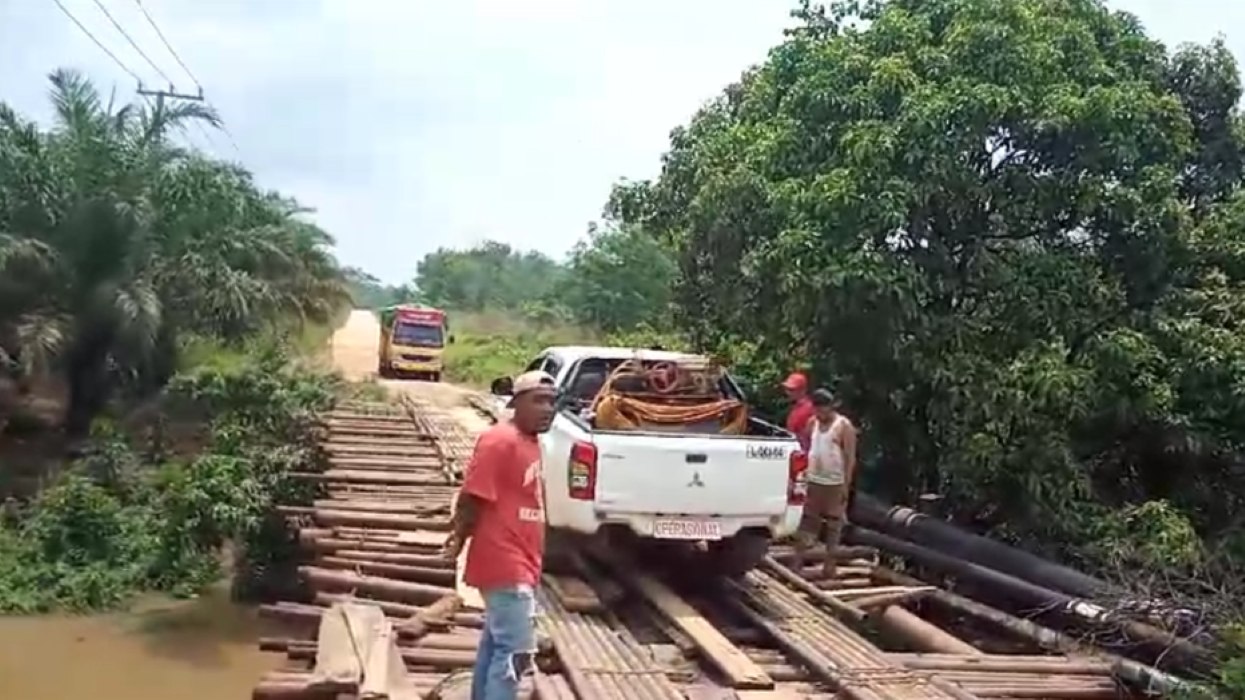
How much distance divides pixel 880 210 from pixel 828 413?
1.96 metres

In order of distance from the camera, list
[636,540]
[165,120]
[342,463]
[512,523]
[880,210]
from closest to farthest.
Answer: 1. [512,523]
2. [636,540]
3. [880,210]
4. [342,463]
5. [165,120]

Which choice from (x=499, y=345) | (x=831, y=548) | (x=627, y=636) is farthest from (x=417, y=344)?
(x=627, y=636)

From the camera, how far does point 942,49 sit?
1280cm

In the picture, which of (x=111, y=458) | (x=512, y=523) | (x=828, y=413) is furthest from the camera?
(x=111, y=458)

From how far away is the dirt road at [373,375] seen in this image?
25.3 m

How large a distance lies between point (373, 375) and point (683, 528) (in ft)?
114

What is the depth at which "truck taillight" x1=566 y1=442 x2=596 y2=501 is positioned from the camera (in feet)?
29.8

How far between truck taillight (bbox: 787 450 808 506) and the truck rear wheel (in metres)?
0.33

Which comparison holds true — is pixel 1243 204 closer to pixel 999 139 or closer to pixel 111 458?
pixel 999 139

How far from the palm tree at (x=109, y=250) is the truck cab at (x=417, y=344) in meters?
15.5

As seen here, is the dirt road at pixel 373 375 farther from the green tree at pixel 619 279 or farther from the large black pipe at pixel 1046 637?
the large black pipe at pixel 1046 637

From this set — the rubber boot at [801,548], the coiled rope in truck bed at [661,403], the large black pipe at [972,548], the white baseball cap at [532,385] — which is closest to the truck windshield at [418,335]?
the large black pipe at [972,548]

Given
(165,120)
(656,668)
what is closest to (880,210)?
(656,668)

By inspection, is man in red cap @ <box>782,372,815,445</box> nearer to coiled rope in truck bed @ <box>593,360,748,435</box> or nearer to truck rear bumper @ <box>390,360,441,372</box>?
coiled rope in truck bed @ <box>593,360,748,435</box>
